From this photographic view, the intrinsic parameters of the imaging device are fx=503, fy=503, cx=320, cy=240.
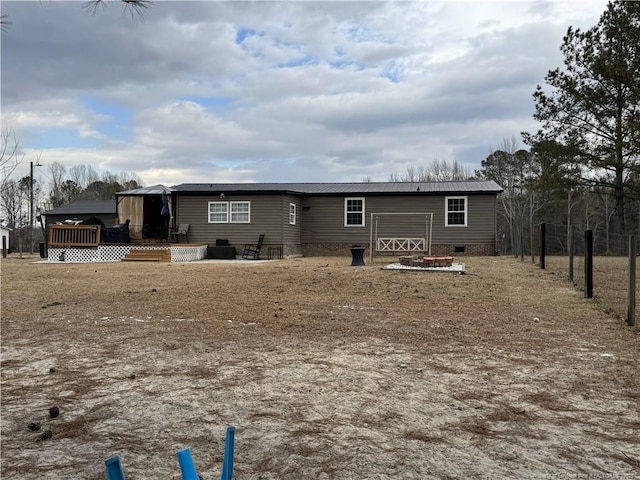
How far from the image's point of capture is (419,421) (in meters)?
3.18

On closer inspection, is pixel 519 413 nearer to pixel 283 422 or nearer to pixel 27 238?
pixel 283 422

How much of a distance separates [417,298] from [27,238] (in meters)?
42.7

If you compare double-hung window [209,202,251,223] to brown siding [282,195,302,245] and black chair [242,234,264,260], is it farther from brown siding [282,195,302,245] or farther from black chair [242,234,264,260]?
brown siding [282,195,302,245]

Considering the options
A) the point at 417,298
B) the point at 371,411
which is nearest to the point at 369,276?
the point at 417,298

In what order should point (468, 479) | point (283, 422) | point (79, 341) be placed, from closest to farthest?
point (468, 479), point (283, 422), point (79, 341)

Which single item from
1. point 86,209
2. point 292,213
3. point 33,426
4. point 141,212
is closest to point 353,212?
point 292,213

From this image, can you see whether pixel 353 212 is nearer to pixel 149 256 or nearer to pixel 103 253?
pixel 149 256

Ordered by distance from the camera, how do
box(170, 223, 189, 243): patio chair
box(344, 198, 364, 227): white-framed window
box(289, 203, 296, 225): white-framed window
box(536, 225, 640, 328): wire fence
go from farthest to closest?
box(344, 198, 364, 227): white-framed window → box(289, 203, 296, 225): white-framed window → box(170, 223, 189, 243): patio chair → box(536, 225, 640, 328): wire fence

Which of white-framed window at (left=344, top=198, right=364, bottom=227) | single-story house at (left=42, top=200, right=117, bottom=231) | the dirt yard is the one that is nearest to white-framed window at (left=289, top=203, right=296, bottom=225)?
white-framed window at (left=344, top=198, right=364, bottom=227)

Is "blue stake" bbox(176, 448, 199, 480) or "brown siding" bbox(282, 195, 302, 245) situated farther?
"brown siding" bbox(282, 195, 302, 245)

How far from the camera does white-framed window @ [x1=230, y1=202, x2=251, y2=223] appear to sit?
21.0 meters

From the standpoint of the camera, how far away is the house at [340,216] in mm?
20891

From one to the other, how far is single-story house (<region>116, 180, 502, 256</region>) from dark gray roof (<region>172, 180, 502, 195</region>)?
0.04 m

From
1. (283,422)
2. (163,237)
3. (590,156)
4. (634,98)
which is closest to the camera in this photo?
(283,422)
